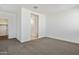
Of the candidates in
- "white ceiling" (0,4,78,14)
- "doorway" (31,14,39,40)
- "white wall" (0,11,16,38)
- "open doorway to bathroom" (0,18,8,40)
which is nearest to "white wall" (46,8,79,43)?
"white ceiling" (0,4,78,14)

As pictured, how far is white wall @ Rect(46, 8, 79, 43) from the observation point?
52.0 inches

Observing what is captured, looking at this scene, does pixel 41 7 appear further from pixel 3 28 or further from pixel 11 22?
pixel 3 28

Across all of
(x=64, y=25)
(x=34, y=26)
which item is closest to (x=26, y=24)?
(x=34, y=26)

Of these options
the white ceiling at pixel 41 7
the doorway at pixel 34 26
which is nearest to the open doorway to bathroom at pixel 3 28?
the white ceiling at pixel 41 7

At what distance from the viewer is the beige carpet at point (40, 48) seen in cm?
133

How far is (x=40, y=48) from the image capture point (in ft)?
4.49

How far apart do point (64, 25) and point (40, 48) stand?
0.53 meters

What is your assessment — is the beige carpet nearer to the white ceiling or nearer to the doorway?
the doorway

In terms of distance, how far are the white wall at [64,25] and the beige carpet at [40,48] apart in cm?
10
